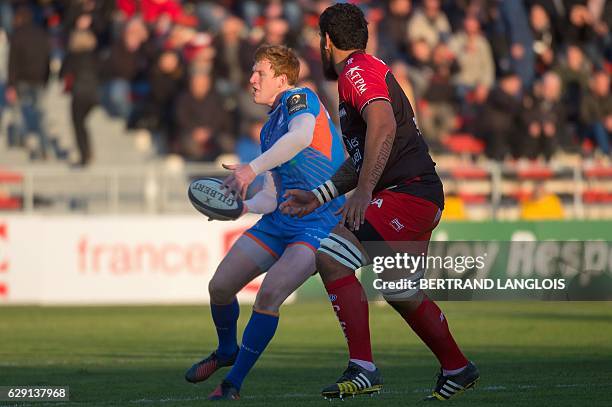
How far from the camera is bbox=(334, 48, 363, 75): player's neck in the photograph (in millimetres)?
8125

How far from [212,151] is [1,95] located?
370 cm

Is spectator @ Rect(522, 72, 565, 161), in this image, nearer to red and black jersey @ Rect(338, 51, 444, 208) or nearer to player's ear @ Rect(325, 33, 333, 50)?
red and black jersey @ Rect(338, 51, 444, 208)

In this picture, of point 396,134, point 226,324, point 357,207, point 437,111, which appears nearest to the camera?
point 357,207

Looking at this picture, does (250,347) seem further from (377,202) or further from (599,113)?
(599,113)

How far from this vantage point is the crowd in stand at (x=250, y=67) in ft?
66.8

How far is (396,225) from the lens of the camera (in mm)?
8016

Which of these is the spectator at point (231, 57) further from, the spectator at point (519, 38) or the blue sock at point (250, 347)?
the blue sock at point (250, 347)

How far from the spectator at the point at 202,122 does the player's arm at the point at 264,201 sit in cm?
1094

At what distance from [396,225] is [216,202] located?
1.40 metres

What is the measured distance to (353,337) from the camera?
318 inches

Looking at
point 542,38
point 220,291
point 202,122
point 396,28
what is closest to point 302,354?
point 220,291

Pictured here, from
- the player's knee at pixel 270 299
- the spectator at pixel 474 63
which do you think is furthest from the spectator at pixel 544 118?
the player's knee at pixel 270 299

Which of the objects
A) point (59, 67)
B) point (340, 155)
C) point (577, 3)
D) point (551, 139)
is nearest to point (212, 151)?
point (59, 67)

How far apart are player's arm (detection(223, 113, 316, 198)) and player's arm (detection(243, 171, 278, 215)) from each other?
54 centimetres
